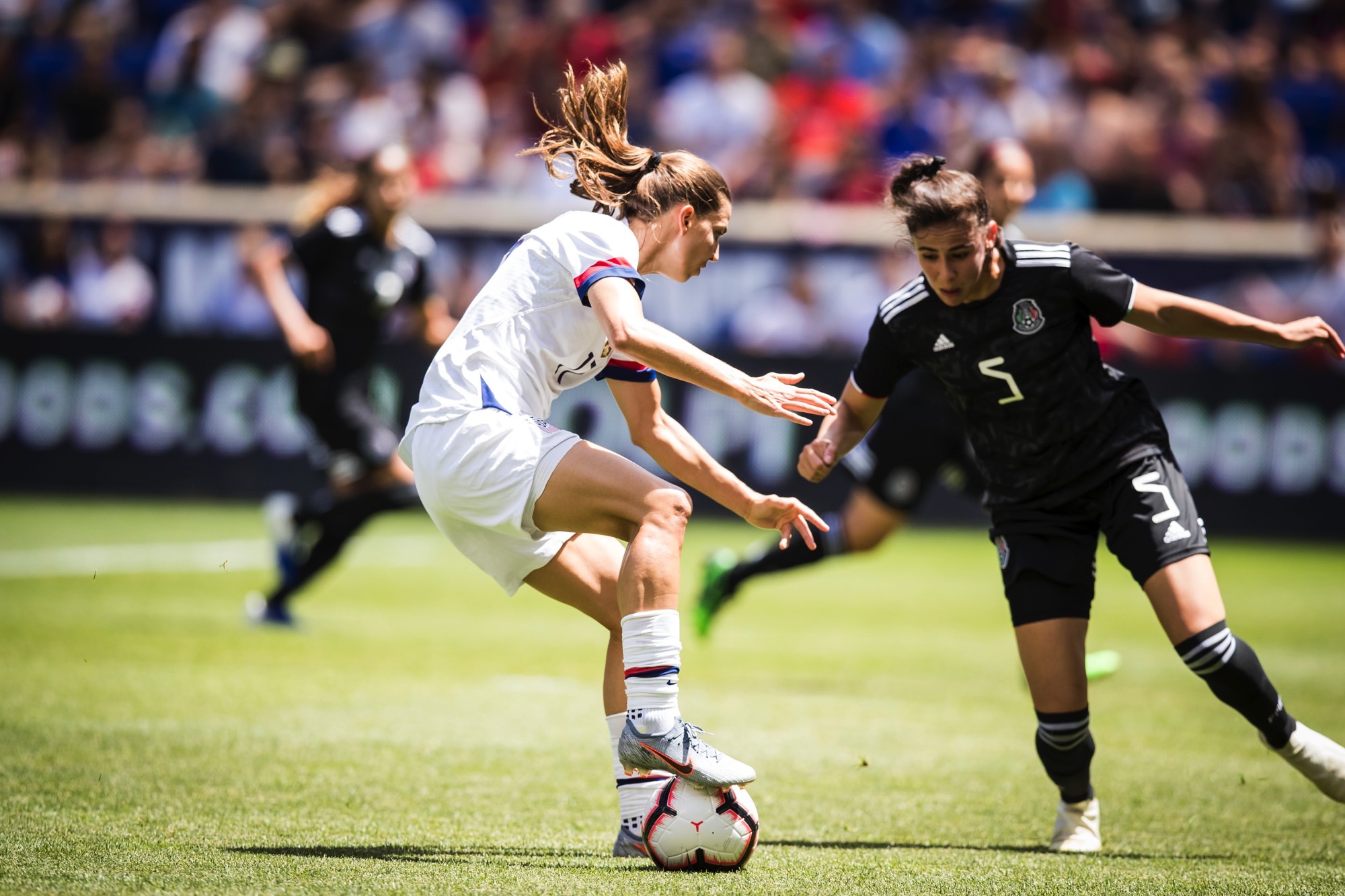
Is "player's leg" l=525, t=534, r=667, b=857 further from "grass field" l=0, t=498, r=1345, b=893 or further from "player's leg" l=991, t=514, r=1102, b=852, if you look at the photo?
"player's leg" l=991, t=514, r=1102, b=852

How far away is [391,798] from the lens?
4910 mm

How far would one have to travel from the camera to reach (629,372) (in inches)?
171

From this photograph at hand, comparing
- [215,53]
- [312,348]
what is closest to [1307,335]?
[312,348]

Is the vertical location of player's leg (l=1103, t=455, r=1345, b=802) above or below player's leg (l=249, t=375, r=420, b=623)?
above

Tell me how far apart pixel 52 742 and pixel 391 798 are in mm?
1450

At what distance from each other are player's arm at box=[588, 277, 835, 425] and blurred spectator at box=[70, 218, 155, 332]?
11.7m

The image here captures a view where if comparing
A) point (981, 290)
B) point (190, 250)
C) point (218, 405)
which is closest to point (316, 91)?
point (190, 250)

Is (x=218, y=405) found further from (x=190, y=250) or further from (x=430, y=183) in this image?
(x=430, y=183)

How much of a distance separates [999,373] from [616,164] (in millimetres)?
1330

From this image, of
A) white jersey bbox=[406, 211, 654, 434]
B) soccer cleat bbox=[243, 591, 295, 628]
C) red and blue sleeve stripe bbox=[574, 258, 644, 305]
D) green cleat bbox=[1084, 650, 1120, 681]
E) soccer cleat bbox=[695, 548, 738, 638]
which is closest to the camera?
red and blue sleeve stripe bbox=[574, 258, 644, 305]

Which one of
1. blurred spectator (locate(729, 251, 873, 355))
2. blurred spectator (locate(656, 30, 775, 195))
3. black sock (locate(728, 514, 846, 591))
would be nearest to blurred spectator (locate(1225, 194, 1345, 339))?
blurred spectator (locate(729, 251, 873, 355))

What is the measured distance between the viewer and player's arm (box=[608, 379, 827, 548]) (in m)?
4.13

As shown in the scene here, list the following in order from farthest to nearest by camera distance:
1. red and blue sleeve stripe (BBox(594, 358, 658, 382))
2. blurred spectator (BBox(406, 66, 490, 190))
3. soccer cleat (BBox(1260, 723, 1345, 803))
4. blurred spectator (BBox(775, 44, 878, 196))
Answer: blurred spectator (BBox(406, 66, 490, 190)) → blurred spectator (BBox(775, 44, 878, 196)) → soccer cleat (BBox(1260, 723, 1345, 803)) → red and blue sleeve stripe (BBox(594, 358, 658, 382))

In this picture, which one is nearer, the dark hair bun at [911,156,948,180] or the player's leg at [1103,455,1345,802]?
the player's leg at [1103,455,1345,802]
